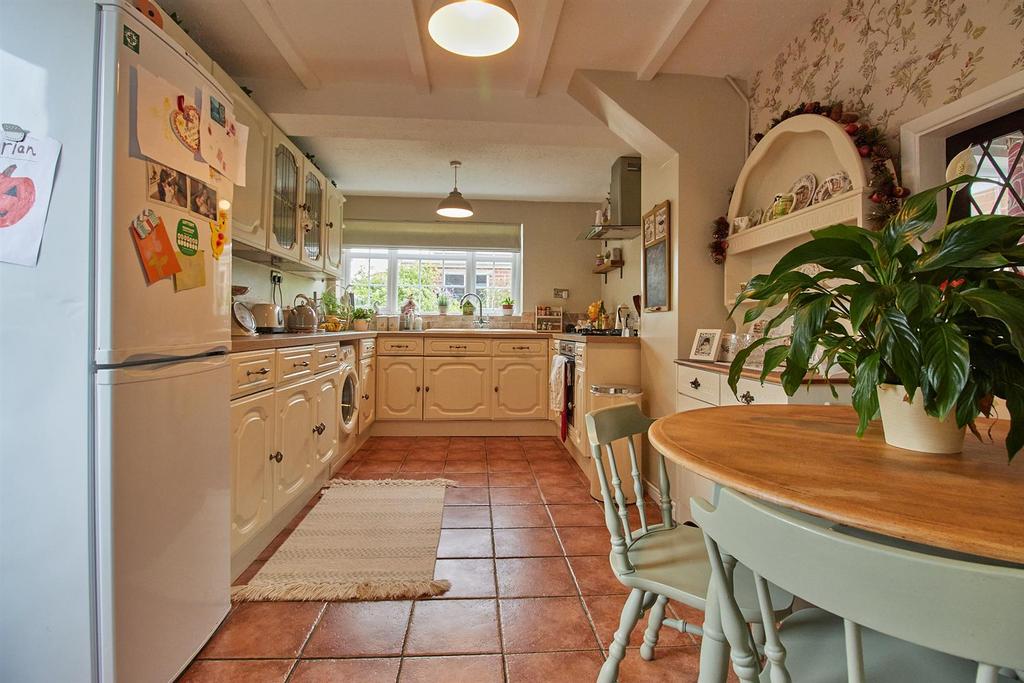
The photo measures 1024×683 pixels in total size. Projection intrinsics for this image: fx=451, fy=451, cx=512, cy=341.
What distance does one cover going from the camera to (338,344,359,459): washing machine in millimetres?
3071

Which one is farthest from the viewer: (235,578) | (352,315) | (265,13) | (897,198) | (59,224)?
(352,315)

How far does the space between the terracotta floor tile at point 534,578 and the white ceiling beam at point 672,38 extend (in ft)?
8.06

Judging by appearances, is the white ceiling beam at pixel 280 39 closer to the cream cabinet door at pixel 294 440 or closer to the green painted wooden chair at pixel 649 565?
the cream cabinet door at pixel 294 440

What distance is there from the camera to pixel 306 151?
361 cm

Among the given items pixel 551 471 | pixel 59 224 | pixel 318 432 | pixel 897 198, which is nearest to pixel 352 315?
pixel 318 432

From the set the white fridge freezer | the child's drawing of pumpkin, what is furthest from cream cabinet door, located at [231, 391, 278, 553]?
the child's drawing of pumpkin

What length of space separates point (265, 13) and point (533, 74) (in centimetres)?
132

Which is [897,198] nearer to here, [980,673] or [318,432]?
[980,673]

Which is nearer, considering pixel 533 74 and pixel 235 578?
pixel 235 578

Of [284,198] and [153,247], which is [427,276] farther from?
[153,247]

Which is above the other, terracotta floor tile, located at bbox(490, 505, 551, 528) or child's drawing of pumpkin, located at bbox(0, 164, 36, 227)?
child's drawing of pumpkin, located at bbox(0, 164, 36, 227)

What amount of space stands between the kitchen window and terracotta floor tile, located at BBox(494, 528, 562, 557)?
9.96ft

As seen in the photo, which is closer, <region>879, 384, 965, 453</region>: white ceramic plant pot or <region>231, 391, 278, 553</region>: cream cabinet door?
<region>879, 384, 965, 453</region>: white ceramic plant pot

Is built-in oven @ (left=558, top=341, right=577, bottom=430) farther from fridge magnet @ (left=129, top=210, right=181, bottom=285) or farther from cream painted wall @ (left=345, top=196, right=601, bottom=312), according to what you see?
fridge magnet @ (left=129, top=210, right=181, bottom=285)
